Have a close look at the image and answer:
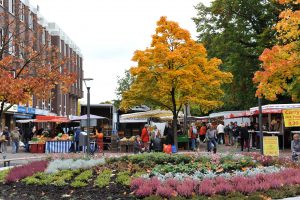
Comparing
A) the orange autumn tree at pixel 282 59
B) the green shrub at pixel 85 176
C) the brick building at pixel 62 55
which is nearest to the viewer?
the green shrub at pixel 85 176

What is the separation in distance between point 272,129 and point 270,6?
10344 mm

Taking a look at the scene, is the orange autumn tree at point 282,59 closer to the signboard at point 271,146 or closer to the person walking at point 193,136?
the signboard at point 271,146

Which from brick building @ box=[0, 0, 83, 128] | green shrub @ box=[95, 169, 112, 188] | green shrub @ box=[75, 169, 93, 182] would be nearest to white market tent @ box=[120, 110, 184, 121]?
brick building @ box=[0, 0, 83, 128]

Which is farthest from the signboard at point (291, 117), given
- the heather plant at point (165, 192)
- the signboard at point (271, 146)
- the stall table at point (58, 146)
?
the heather plant at point (165, 192)

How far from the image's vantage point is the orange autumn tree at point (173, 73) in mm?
30219

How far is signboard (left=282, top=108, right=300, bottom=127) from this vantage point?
23062 millimetres

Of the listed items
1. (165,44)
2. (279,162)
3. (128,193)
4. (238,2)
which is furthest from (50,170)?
(238,2)

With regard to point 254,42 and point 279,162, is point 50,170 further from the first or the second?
point 254,42

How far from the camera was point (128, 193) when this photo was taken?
1087 cm

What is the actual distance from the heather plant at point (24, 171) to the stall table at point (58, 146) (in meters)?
14.0

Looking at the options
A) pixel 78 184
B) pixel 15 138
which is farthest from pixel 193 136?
pixel 78 184

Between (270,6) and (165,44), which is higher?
(270,6)

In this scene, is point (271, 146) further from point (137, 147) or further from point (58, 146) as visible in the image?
point (58, 146)

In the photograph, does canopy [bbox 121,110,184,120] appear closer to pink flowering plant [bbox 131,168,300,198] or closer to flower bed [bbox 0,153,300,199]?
flower bed [bbox 0,153,300,199]
